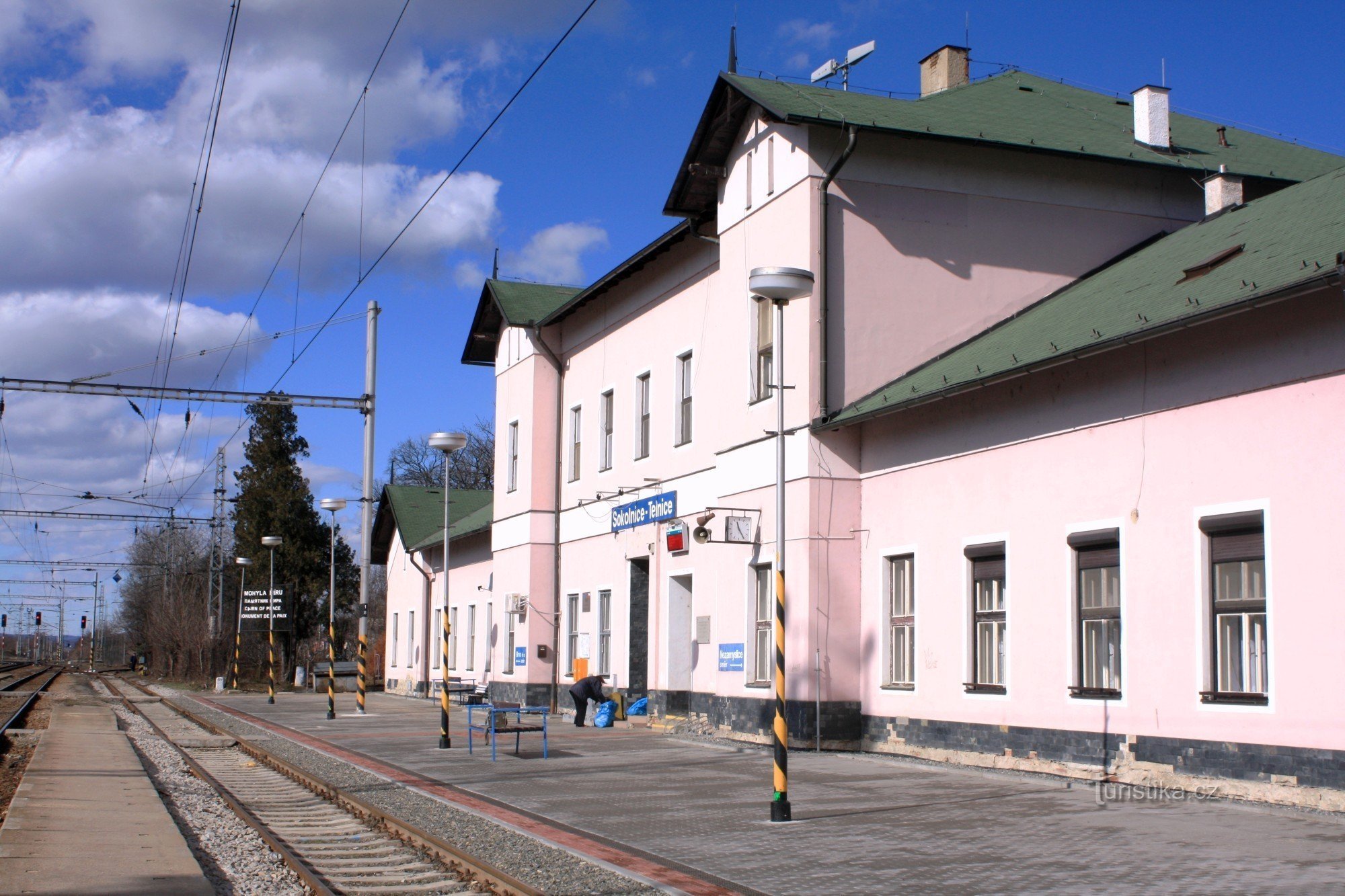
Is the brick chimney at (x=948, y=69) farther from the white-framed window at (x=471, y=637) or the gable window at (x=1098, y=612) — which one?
the white-framed window at (x=471, y=637)

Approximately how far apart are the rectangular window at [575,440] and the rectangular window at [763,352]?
976cm

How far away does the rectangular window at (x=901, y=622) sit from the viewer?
56.6ft

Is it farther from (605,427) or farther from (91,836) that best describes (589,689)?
(91,836)

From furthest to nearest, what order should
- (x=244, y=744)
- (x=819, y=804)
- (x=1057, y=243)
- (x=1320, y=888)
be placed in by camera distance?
1. (x=244, y=744)
2. (x=1057, y=243)
3. (x=819, y=804)
4. (x=1320, y=888)

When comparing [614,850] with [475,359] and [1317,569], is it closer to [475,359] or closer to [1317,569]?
[1317,569]

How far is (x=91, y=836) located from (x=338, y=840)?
2.03m

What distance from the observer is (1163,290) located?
1428 centimetres

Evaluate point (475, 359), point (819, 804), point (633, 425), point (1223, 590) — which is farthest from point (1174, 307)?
point (475, 359)

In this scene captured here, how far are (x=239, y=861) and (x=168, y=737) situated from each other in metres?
15.6

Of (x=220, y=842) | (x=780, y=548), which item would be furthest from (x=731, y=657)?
(x=220, y=842)

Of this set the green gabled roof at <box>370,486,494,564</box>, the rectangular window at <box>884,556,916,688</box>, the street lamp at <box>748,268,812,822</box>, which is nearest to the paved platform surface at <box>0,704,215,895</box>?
the street lamp at <box>748,268,812,822</box>

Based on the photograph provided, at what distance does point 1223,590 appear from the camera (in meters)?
12.4

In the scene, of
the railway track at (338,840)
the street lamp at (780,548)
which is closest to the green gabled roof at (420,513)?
the railway track at (338,840)

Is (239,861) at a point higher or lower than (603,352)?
lower
